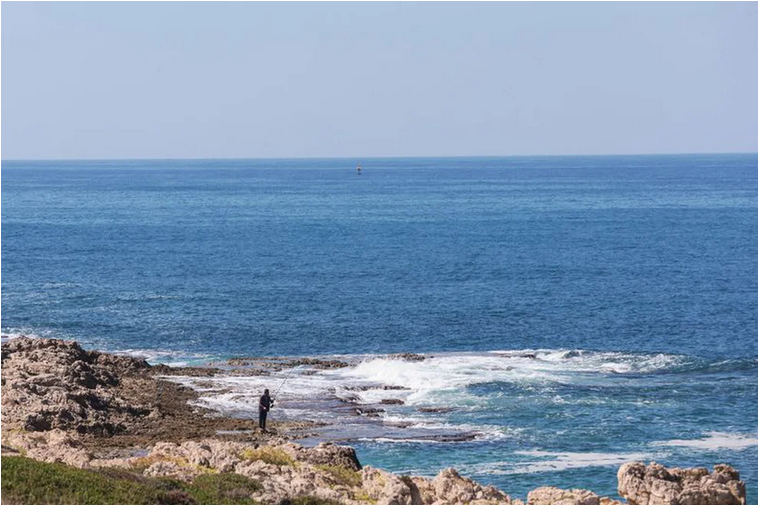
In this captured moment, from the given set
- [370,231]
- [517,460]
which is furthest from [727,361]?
[370,231]

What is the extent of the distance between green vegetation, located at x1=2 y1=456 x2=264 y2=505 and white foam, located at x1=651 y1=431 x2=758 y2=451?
1758cm

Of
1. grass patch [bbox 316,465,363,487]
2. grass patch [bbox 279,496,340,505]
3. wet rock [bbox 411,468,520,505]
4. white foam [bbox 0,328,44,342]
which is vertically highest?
grass patch [bbox 279,496,340,505]

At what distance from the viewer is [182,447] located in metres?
30.7

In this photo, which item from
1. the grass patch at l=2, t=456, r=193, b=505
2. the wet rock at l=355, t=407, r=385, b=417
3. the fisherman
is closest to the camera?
the grass patch at l=2, t=456, r=193, b=505

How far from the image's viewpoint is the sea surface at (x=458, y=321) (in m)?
39.5

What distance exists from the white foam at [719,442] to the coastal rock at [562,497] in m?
11.5

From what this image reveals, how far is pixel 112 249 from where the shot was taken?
342ft

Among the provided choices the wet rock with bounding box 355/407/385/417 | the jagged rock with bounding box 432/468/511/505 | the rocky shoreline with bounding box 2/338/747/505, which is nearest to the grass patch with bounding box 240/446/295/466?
the rocky shoreline with bounding box 2/338/747/505

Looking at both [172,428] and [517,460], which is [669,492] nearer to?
[517,460]

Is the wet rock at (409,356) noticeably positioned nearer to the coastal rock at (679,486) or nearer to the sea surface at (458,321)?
the sea surface at (458,321)

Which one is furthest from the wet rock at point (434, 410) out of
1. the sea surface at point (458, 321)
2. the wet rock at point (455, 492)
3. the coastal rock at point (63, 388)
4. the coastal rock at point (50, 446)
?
the wet rock at point (455, 492)

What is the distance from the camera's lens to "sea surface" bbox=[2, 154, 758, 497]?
129 ft

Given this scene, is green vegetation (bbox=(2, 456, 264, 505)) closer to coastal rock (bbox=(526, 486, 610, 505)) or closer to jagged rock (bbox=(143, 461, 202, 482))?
jagged rock (bbox=(143, 461, 202, 482))

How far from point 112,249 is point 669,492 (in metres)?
83.9
